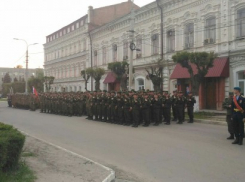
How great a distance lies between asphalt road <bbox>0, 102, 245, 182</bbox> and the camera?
5.77 m

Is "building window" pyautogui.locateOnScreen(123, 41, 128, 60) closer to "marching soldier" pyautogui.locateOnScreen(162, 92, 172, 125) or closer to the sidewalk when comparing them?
"marching soldier" pyautogui.locateOnScreen(162, 92, 172, 125)

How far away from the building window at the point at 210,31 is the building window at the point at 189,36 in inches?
57.9

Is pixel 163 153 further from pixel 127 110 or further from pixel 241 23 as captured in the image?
pixel 241 23

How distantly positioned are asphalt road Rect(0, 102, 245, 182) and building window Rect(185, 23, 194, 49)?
1324 centimetres

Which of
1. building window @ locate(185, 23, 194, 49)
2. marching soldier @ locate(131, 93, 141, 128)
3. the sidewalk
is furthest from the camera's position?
building window @ locate(185, 23, 194, 49)

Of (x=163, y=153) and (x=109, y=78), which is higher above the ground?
(x=109, y=78)

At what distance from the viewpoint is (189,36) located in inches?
906

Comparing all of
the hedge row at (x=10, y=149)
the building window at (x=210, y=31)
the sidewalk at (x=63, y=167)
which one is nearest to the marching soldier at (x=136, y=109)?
the sidewalk at (x=63, y=167)

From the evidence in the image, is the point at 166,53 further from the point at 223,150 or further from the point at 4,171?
the point at 4,171

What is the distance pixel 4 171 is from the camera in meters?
5.32

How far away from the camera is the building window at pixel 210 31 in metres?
20.9

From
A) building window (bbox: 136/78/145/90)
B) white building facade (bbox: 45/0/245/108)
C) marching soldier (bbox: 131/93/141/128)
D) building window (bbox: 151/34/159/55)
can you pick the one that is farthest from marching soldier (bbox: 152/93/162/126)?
building window (bbox: 136/78/145/90)

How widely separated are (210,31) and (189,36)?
2125 millimetres

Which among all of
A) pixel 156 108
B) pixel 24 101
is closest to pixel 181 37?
pixel 156 108
